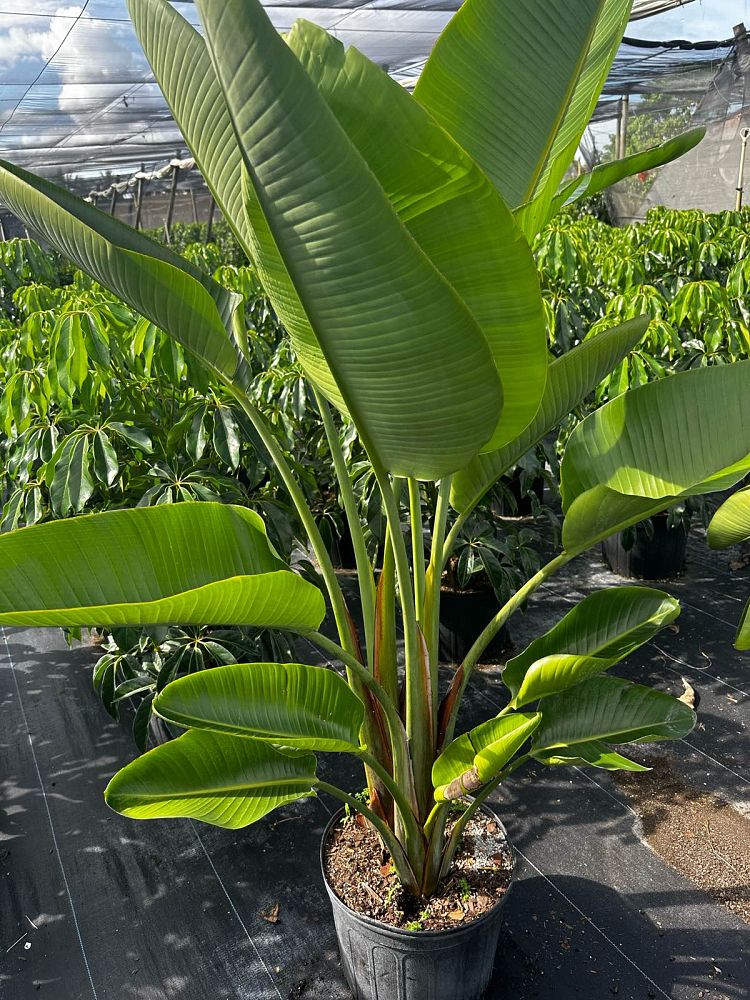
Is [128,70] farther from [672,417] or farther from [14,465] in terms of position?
[672,417]

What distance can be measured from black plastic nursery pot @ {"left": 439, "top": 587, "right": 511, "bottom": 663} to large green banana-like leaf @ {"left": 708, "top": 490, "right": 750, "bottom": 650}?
1479mm

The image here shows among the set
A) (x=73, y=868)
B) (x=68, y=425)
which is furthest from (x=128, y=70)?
(x=73, y=868)

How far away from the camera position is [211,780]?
1328 mm

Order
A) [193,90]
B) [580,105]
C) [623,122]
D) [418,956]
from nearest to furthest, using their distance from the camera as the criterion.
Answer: [193,90] → [580,105] → [418,956] → [623,122]

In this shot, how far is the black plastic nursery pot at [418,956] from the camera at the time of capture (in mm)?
1473

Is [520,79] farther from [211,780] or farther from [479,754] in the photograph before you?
Result: [211,780]

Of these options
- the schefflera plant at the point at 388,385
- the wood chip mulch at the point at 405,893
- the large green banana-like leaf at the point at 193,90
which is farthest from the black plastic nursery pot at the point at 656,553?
the large green banana-like leaf at the point at 193,90

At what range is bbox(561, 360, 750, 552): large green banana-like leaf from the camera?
4.09 feet

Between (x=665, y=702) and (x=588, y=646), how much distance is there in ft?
0.52

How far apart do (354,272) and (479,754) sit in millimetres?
761

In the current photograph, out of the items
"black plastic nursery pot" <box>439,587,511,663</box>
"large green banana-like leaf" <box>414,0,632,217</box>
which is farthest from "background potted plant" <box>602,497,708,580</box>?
"large green banana-like leaf" <box>414,0,632,217</box>

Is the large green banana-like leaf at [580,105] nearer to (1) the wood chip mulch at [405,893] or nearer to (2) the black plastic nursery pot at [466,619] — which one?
(1) the wood chip mulch at [405,893]

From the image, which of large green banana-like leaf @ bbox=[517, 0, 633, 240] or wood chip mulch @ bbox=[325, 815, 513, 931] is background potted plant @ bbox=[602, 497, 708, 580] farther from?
large green banana-like leaf @ bbox=[517, 0, 633, 240]

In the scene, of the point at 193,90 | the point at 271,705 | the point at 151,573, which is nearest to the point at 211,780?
the point at 271,705
